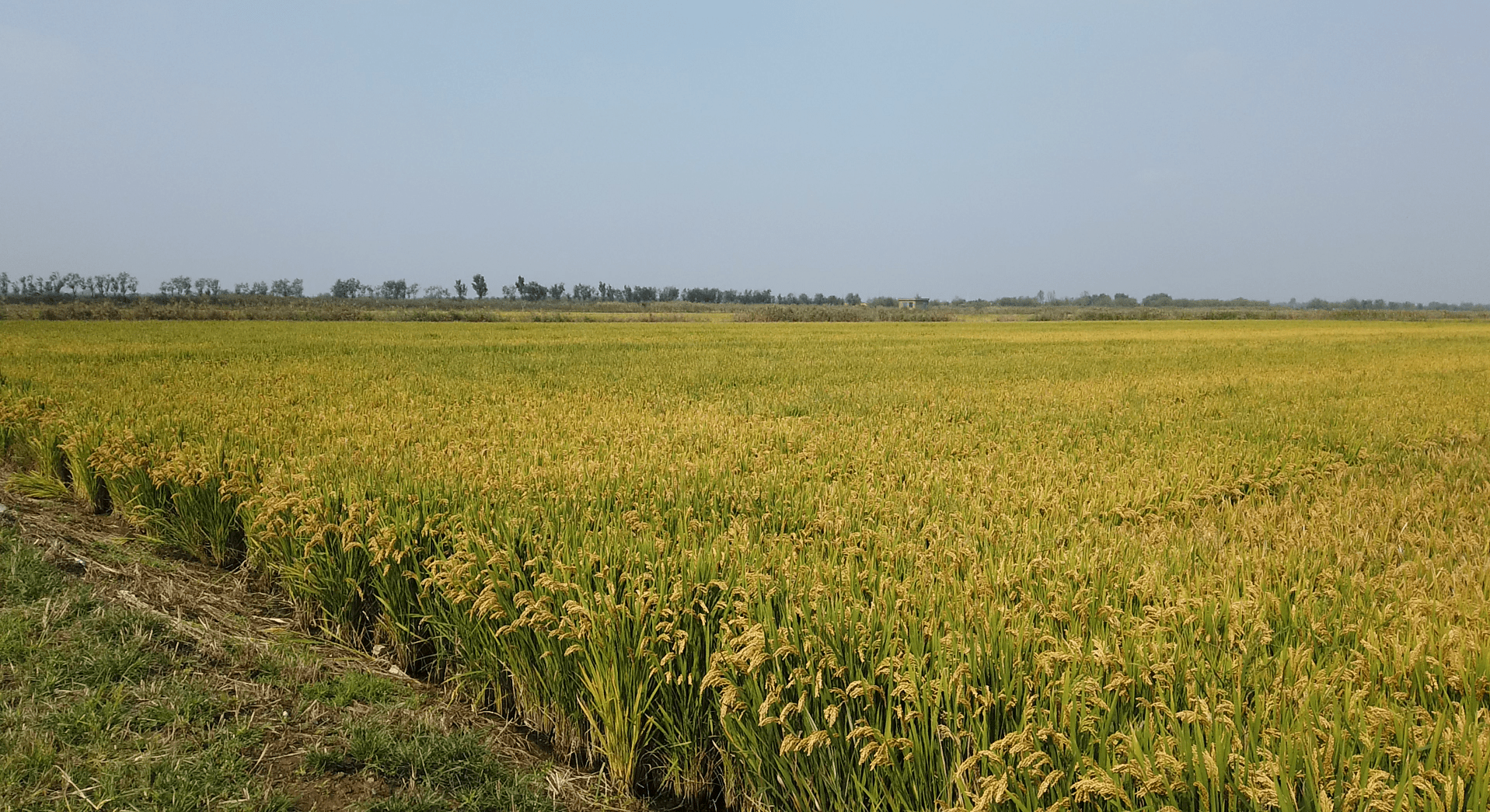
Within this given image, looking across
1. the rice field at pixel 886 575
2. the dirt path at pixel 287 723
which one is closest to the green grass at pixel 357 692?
the dirt path at pixel 287 723

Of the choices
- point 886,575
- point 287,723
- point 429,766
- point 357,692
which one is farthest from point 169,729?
point 886,575

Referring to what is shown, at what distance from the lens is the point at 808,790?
2.50 meters

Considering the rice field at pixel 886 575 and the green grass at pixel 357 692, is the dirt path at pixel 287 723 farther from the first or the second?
the rice field at pixel 886 575

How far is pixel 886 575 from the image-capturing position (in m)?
3.21

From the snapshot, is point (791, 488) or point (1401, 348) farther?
point (1401, 348)

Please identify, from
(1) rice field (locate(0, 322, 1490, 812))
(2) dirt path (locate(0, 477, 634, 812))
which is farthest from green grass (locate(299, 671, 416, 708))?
(1) rice field (locate(0, 322, 1490, 812))

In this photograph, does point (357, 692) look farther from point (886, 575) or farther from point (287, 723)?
point (886, 575)

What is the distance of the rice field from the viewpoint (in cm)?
209

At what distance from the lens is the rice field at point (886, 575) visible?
2088 millimetres

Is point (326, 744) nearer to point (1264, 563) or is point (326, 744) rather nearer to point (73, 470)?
point (1264, 563)

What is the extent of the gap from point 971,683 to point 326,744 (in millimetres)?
2649

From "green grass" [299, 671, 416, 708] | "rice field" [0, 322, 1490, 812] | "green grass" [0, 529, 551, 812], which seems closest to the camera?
"rice field" [0, 322, 1490, 812]

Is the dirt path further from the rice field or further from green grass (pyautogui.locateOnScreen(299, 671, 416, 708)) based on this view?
the rice field

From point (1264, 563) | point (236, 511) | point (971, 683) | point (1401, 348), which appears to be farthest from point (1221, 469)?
point (1401, 348)
